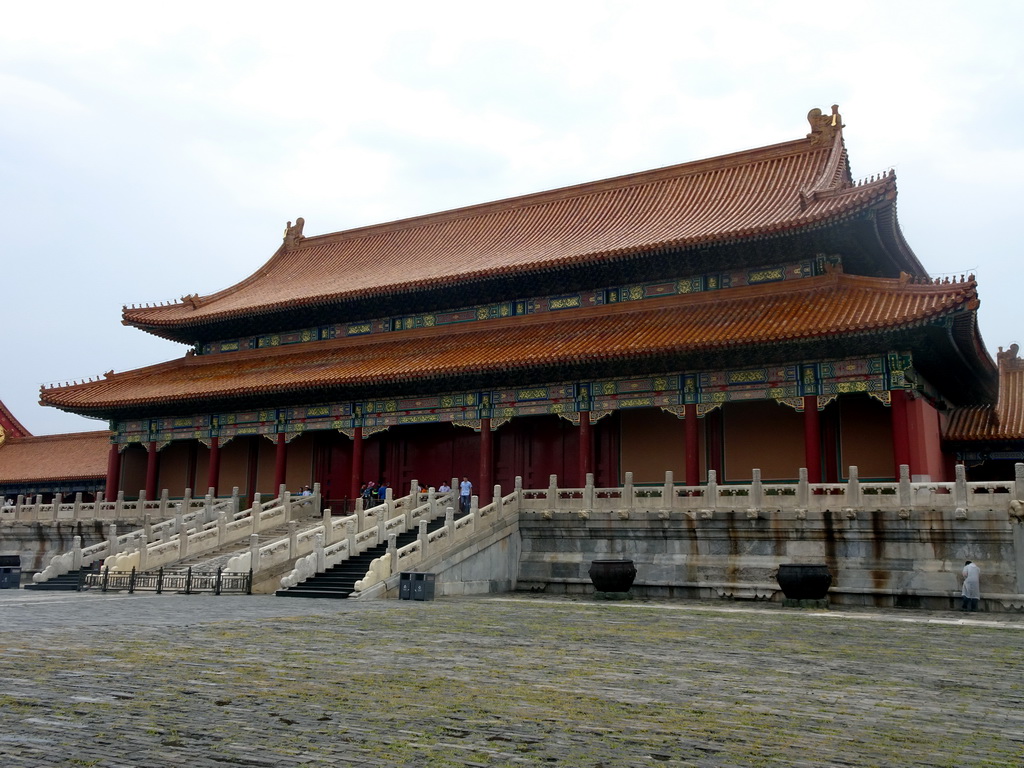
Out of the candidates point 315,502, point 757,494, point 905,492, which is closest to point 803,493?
point 757,494

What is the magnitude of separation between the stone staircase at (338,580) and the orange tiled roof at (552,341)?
723 centimetres

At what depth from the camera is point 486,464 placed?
27203mm

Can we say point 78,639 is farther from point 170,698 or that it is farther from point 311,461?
point 311,461

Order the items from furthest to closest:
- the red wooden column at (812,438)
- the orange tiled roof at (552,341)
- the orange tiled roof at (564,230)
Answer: the orange tiled roof at (564,230) < the red wooden column at (812,438) < the orange tiled roof at (552,341)

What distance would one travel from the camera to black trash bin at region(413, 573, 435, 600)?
1864 centimetres

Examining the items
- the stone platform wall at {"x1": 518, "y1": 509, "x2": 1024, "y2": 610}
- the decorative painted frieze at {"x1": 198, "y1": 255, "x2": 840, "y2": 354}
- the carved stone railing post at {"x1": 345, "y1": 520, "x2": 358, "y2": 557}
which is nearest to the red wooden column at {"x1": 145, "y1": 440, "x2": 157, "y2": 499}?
the decorative painted frieze at {"x1": 198, "y1": 255, "x2": 840, "y2": 354}

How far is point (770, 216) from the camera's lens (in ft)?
87.1

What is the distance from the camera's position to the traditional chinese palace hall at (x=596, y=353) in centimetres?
2348

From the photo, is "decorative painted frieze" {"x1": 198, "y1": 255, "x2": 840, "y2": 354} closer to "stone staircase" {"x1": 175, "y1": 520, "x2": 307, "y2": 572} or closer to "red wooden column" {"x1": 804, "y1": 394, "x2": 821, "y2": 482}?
"red wooden column" {"x1": 804, "y1": 394, "x2": 821, "y2": 482}

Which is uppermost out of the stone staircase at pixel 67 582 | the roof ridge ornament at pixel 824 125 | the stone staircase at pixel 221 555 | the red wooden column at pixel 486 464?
the roof ridge ornament at pixel 824 125

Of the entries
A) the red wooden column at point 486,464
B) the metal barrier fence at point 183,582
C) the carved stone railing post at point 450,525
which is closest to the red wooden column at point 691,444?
the red wooden column at point 486,464

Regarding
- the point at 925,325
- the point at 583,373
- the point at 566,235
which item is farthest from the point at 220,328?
the point at 925,325

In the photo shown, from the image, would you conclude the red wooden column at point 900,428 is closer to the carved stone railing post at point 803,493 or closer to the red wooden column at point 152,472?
the carved stone railing post at point 803,493

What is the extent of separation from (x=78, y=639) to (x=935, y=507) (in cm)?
1524
